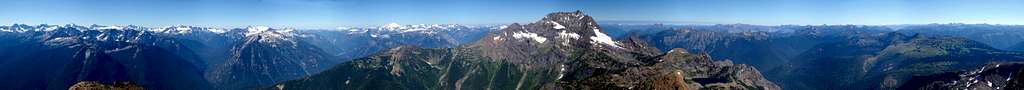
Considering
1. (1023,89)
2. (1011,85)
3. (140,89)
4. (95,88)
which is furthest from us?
(1011,85)

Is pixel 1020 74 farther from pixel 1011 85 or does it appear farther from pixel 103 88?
pixel 103 88

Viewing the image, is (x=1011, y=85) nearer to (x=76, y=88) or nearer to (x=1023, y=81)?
(x=1023, y=81)

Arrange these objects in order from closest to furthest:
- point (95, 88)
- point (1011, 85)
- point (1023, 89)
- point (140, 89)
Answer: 1. point (95, 88)
2. point (140, 89)
3. point (1023, 89)
4. point (1011, 85)

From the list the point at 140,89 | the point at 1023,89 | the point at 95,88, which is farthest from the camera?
the point at 1023,89

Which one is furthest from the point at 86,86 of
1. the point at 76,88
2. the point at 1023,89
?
the point at 1023,89

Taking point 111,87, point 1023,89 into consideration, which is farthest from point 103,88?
point 1023,89

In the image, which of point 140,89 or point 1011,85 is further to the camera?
point 1011,85

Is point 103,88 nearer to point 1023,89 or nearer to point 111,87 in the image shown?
point 111,87

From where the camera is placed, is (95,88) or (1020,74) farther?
(1020,74)
